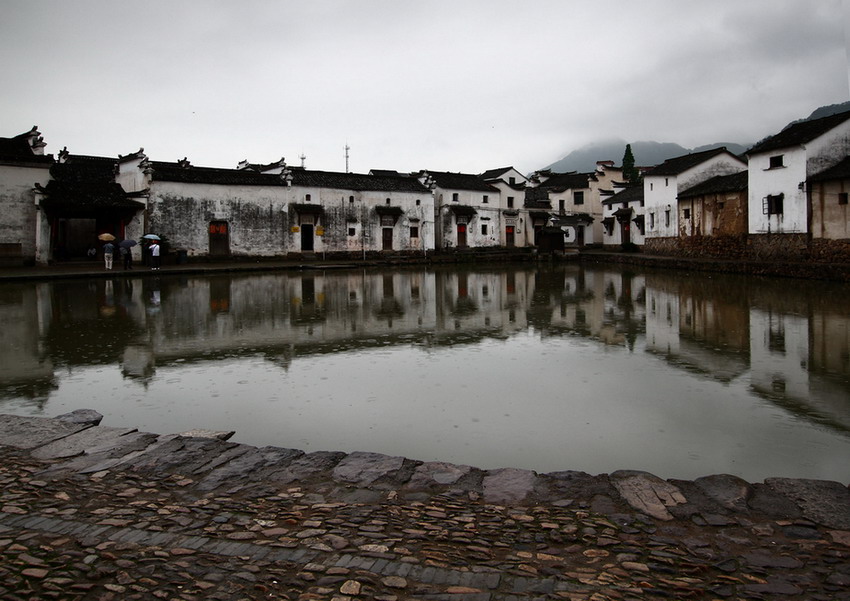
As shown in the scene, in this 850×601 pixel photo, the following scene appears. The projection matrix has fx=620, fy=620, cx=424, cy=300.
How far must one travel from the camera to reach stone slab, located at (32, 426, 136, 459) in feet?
15.6

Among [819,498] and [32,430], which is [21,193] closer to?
[32,430]

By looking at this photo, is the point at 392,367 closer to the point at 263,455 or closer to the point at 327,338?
the point at 327,338

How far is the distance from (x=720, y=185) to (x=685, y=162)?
5336mm

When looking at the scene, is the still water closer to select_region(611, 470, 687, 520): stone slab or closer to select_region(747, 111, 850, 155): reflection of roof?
select_region(611, 470, 687, 520): stone slab

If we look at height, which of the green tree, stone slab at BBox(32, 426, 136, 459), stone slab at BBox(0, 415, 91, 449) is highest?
the green tree

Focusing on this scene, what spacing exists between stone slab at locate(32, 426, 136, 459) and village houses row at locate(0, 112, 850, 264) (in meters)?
24.3

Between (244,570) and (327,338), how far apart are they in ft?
23.6

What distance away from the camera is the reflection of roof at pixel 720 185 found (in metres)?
28.9

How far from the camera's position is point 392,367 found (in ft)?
26.5

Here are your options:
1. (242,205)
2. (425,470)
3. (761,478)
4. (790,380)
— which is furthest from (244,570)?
(242,205)

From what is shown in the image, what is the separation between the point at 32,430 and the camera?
526cm

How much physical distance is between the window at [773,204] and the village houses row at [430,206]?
67 millimetres

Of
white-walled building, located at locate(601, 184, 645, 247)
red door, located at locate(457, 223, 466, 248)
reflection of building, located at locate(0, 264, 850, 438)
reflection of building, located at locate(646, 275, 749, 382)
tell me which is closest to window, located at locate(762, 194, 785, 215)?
reflection of building, located at locate(0, 264, 850, 438)

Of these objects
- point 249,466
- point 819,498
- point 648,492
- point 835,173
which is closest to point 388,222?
point 835,173
